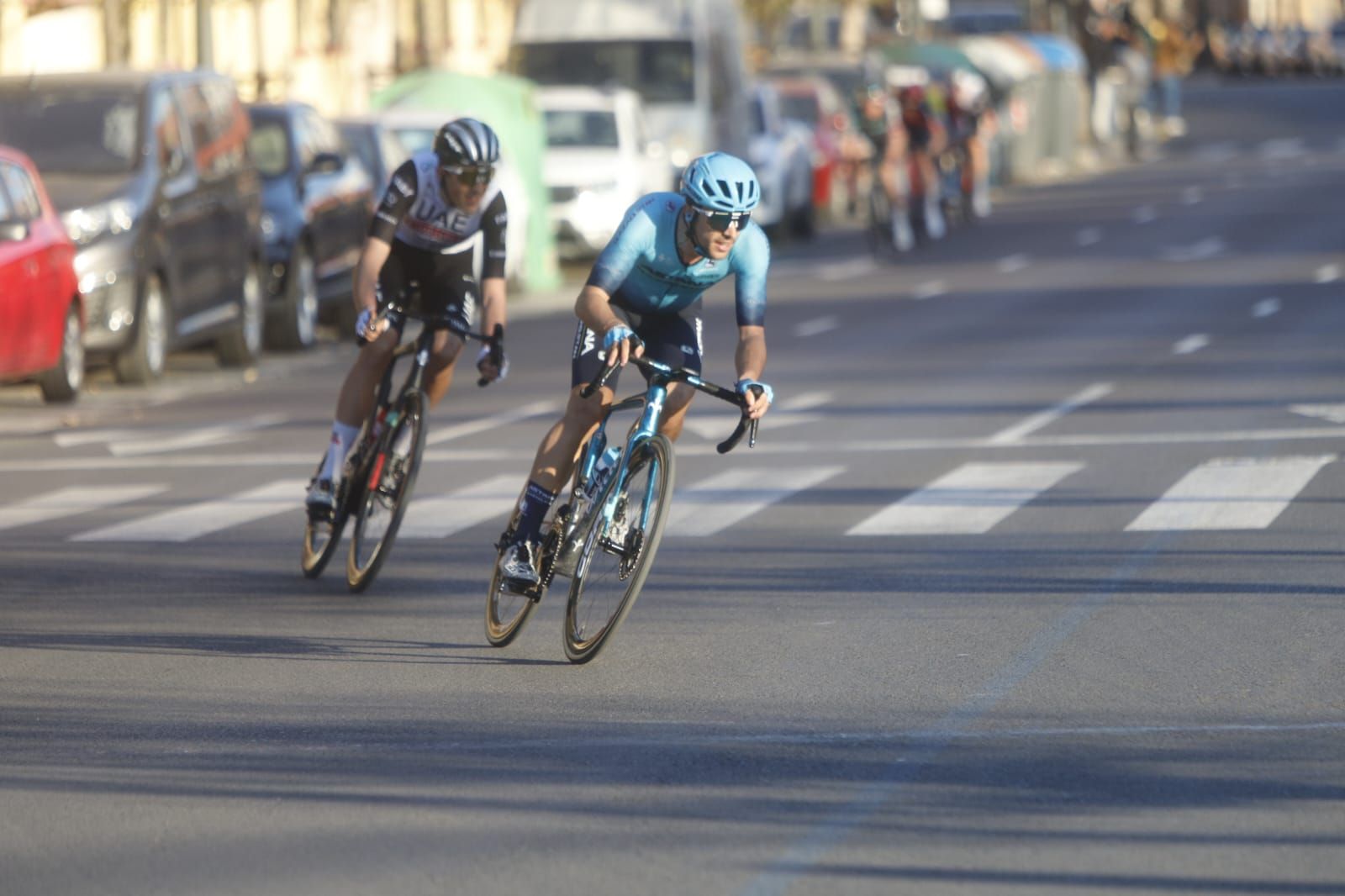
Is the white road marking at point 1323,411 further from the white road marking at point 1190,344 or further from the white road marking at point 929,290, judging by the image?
the white road marking at point 929,290

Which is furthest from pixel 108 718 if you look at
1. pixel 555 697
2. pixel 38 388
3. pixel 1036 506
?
pixel 38 388

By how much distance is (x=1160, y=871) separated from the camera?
19.6ft

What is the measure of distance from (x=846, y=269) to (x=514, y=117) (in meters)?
5.37

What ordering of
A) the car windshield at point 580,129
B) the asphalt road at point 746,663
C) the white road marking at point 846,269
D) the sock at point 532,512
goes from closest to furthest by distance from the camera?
the asphalt road at point 746,663 < the sock at point 532,512 < the white road marking at point 846,269 < the car windshield at point 580,129

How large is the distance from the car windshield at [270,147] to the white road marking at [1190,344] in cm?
739

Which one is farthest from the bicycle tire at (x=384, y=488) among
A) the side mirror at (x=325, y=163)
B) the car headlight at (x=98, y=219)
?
the side mirror at (x=325, y=163)

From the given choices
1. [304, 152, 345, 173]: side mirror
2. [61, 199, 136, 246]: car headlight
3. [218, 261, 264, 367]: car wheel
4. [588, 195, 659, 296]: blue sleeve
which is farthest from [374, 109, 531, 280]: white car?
[588, 195, 659, 296]: blue sleeve

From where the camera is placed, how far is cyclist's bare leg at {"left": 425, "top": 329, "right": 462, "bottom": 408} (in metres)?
10.6

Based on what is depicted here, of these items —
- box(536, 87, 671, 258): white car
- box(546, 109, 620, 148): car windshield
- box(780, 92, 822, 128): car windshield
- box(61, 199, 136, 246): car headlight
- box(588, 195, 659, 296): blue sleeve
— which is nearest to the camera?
box(588, 195, 659, 296): blue sleeve

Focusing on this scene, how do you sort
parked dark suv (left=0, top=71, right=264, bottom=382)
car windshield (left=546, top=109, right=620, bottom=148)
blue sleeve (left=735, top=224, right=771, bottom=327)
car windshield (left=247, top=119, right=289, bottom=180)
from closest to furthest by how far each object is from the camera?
1. blue sleeve (left=735, top=224, right=771, bottom=327)
2. parked dark suv (left=0, top=71, right=264, bottom=382)
3. car windshield (left=247, top=119, right=289, bottom=180)
4. car windshield (left=546, top=109, right=620, bottom=148)

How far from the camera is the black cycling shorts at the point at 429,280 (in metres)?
10.7

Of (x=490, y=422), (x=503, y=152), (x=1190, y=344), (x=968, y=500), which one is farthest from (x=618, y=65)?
(x=968, y=500)

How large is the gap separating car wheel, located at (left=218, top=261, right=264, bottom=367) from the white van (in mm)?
14407

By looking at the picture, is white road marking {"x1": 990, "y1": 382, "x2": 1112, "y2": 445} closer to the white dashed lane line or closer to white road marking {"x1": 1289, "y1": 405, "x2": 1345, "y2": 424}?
white road marking {"x1": 1289, "y1": 405, "x2": 1345, "y2": 424}
